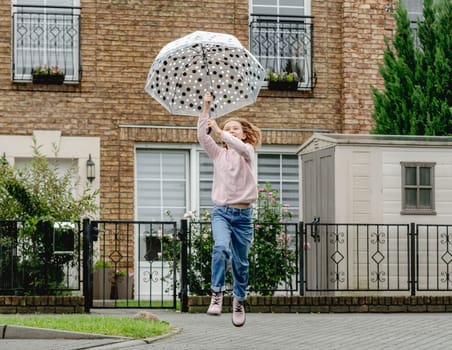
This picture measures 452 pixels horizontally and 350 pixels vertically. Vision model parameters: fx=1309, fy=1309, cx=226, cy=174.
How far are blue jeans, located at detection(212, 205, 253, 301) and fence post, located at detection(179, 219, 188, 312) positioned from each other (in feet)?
16.5

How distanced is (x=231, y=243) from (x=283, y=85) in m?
12.1

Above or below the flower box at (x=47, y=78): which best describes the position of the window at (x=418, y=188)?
below

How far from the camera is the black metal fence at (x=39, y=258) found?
16109 millimetres

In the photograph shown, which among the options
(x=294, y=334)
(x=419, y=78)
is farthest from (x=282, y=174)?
(x=294, y=334)

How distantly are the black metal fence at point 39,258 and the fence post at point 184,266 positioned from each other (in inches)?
51.9

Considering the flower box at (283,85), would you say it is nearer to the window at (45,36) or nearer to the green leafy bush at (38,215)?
the window at (45,36)

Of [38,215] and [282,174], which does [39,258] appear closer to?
[38,215]

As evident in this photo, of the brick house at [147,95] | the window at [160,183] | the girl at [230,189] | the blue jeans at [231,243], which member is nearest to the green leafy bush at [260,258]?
the blue jeans at [231,243]

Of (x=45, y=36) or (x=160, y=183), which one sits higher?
(x=45, y=36)

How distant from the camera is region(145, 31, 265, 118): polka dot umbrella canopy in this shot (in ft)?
42.7

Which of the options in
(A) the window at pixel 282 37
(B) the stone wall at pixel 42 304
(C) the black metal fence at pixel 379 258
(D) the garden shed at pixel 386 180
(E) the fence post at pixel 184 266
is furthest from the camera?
(A) the window at pixel 282 37

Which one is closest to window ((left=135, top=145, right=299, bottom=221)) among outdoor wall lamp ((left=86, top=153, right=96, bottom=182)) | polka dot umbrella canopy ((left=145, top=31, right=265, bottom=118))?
outdoor wall lamp ((left=86, top=153, right=96, bottom=182))

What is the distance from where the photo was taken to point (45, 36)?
22672 millimetres

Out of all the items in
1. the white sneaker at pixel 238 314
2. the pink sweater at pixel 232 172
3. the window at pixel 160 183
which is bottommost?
the white sneaker at pixel 238 314
